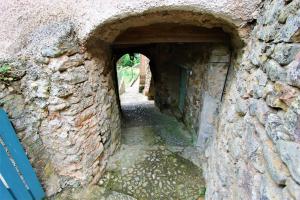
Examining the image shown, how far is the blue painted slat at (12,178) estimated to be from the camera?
1630mm

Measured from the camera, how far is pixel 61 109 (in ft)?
6.38

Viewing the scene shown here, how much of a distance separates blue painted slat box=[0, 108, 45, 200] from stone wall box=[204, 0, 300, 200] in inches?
71.7

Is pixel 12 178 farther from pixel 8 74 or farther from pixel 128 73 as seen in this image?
pixel 128 73

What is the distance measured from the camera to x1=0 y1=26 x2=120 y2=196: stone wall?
5.93ft

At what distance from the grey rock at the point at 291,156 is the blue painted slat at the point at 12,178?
1.99 meters

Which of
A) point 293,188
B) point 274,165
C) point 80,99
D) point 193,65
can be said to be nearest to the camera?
point 293,188

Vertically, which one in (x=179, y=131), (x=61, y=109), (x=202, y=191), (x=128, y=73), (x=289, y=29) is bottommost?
(x=128, y=73)

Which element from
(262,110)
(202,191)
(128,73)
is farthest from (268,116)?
(128,73)

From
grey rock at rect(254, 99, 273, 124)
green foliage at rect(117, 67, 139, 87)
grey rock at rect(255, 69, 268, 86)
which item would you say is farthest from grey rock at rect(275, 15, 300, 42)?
green foliage at rect(117, 67, 139, 87)

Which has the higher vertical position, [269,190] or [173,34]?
[173,34]

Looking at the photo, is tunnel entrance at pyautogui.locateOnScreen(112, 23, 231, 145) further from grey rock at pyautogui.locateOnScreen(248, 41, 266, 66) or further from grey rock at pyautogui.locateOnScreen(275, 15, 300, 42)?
grey rock at pyautogui.locateOnScreen(275, 15, 300, 42)

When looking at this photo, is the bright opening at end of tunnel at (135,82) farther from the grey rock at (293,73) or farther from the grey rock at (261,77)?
the grey rock at (293,73)

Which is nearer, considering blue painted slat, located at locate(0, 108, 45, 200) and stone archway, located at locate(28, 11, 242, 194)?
blue painted slat, located at locate(0, 108, 45, 200)

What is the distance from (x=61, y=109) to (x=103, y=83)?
26.6 inches
